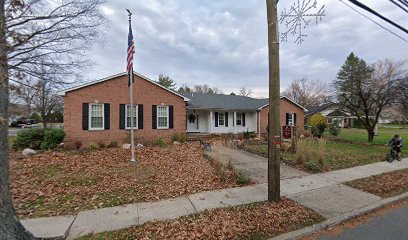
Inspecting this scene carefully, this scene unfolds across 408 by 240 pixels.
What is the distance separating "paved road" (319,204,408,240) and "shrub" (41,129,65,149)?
46.7ft

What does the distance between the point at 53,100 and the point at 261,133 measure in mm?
26481

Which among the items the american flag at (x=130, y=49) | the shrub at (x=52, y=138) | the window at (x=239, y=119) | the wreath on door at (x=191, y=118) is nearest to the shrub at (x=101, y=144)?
the shrub at (x=52, y=138)

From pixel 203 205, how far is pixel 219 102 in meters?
17.6

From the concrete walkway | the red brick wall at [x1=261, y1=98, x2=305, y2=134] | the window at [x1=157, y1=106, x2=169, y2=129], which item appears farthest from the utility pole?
the red brick wall at [x1=261, y1=98, x2=305, y2=134]

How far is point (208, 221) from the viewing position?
13.5 ft

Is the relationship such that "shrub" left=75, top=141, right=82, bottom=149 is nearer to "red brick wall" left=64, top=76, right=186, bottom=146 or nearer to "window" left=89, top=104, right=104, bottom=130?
"red brick wall" left=64, top=76, right=186, bottom=146

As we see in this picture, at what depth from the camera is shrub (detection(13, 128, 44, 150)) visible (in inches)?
497

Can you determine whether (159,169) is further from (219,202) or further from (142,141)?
(142,141)

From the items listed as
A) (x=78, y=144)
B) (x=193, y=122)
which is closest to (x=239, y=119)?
(x=193, y=122)

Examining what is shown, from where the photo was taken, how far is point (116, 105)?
14508 mm

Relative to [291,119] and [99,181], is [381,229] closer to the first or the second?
[99,181]

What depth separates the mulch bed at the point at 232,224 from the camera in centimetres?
369

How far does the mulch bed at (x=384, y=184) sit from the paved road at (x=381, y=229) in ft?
4.58

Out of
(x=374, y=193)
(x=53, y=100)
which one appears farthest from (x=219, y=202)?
(x=53, y=100)
